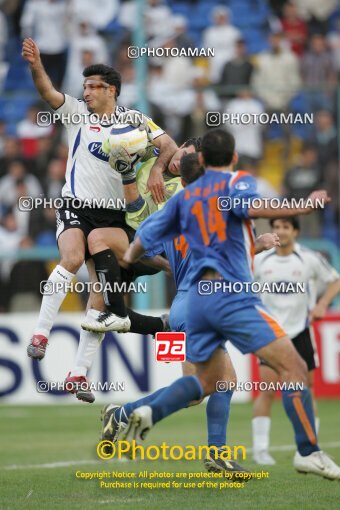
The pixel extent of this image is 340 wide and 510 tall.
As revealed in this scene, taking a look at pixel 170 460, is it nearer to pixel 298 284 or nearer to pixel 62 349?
pixel 298 284

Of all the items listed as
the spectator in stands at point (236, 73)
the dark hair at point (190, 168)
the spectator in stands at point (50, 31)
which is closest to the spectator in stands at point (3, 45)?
the spectator in stands at point (50, 31)

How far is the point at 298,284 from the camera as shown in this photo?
11.8m

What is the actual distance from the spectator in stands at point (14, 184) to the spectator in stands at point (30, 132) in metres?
0.30

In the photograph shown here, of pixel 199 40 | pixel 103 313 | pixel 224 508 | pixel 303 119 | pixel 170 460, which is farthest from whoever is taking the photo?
pixel 199 40

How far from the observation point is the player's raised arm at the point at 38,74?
9203mm

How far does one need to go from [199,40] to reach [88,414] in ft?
25.3

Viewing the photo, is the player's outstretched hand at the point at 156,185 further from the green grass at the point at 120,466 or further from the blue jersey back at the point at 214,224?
the green grass at the point at 120,466

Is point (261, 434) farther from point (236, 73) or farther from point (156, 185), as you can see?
point (236, 73)

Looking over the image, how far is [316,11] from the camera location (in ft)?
70.8

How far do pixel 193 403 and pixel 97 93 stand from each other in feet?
9.20

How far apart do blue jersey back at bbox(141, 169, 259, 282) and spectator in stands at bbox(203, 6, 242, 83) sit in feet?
39.0

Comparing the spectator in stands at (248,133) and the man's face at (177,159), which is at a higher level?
the spectator in stands at (248,133)

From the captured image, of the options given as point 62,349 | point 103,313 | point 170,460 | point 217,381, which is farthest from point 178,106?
point 217,381

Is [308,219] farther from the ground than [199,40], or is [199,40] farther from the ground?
[199,40]
